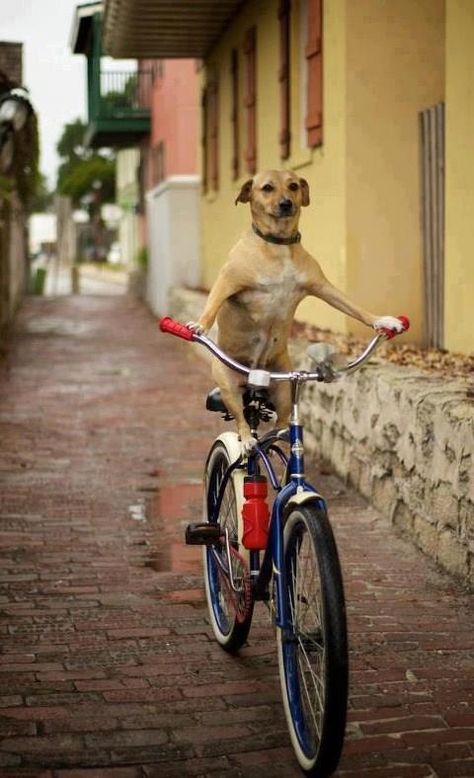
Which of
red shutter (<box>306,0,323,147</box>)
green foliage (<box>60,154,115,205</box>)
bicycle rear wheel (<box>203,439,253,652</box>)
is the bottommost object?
bicycle rear wheel (<box>203,439,253,652</box>)

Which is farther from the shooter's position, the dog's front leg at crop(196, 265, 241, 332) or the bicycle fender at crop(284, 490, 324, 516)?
the dog's front leg at crop(196, 265, 241, 332)

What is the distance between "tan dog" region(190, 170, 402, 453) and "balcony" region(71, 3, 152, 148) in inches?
1018

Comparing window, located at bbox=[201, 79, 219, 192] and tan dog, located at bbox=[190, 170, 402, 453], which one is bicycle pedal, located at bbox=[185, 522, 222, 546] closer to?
tan dog, located at bbox=[190, 170, 402, 453]

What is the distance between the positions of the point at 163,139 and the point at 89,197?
5133cm

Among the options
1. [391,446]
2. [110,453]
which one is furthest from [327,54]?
[391,446]

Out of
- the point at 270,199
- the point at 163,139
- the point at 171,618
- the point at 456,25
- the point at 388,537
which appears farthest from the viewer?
the point at 163,139

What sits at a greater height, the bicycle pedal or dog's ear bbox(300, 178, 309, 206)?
dog's ear bbox(300, 178, 309, 206)

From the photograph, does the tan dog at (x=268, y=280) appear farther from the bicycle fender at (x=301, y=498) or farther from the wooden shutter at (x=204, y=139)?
the wooden shutter at (x=204, y=139)

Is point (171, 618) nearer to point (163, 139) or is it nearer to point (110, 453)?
point (110, 453)

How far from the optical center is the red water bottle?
4590 millimetres

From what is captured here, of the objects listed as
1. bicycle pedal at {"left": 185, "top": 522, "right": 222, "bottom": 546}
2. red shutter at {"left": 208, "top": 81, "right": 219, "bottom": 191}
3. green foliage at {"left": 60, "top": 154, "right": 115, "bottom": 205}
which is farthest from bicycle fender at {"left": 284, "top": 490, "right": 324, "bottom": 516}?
green foliage at {"left": 60, "top": 154, "right": 115, "bottom": 205}

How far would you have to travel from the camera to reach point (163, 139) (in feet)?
95.3

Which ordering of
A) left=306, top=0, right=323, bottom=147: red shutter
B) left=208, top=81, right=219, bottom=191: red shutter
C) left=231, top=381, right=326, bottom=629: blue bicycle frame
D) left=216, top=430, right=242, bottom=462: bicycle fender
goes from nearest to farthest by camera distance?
left=231, top=381, right=326, bottom=629: blue bicycle frame, left=216, top=430, right=242, bottom=462: bicycle fender, left=306, top=0, right=323, bottom=147: red shutter, left=208, top=81, right=219, bottom=191: red shutter

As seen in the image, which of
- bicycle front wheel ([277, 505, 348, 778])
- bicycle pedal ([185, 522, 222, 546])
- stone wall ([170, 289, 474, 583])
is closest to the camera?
bicycle front wheel ([277, 505, 348, 778])
